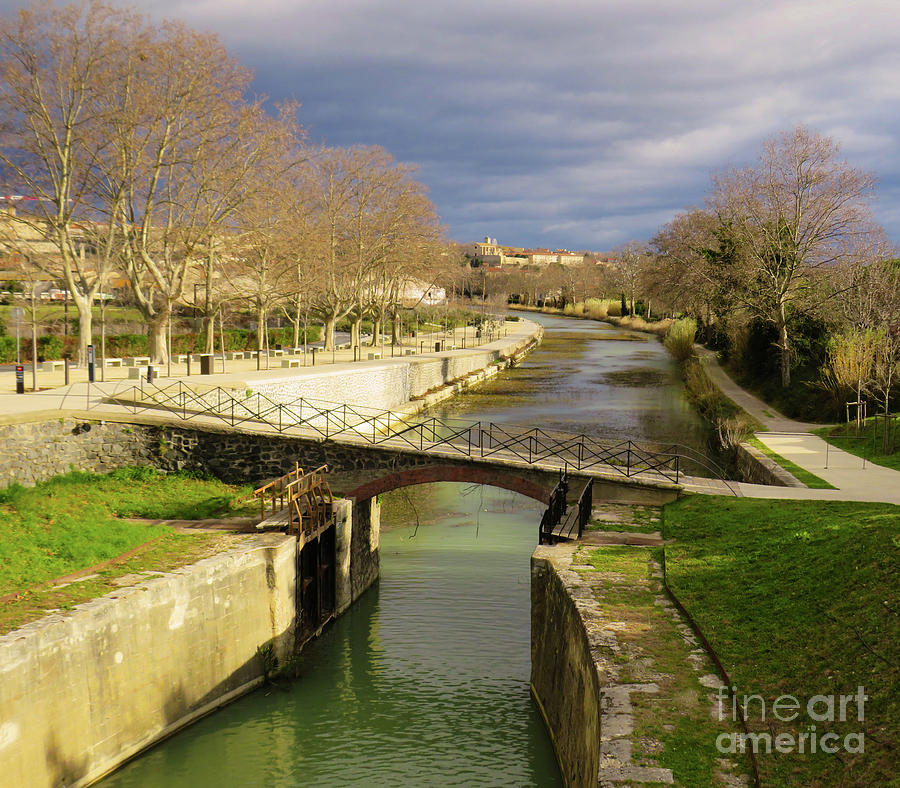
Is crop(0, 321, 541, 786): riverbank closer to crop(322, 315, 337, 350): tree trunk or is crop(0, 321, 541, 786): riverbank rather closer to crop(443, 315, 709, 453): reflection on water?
crop(443, 315, 709, 453): reflection on water

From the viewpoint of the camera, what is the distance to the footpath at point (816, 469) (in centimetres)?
1809

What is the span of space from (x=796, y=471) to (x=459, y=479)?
8886mm

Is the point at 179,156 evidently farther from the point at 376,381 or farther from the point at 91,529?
the point at 91,529

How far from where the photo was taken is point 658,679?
1048cm

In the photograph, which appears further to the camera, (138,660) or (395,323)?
(395,323)

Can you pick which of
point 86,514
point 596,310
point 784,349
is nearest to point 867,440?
point 784,349

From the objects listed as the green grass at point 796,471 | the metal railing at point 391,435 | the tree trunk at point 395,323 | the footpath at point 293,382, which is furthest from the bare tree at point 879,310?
the tree trunk at point 395,323

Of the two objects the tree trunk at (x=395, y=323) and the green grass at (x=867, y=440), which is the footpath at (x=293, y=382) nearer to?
the tree trunk at (x=395, y=323)

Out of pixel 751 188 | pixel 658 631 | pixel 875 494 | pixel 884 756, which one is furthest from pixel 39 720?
pixel 751 188

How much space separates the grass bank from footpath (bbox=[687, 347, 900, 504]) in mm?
11625

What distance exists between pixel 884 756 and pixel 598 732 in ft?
10.1

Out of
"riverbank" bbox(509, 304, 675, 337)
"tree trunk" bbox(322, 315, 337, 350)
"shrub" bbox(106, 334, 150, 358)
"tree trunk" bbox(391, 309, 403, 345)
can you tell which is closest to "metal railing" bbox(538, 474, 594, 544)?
"shrub" bbox(106, 334, 150, 358)

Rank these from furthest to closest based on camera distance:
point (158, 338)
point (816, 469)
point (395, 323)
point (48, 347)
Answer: point (395, 323)
point (48, 347)
point (158, 338)
point (816, 469)

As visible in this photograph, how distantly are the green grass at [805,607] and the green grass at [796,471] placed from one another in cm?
292
